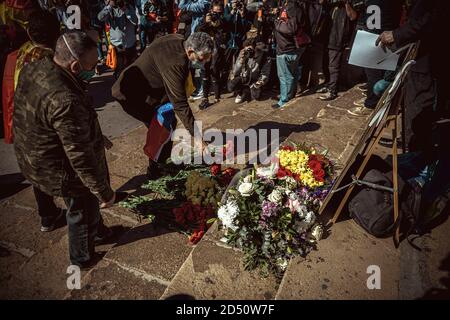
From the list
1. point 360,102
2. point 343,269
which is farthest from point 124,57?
point 343,269

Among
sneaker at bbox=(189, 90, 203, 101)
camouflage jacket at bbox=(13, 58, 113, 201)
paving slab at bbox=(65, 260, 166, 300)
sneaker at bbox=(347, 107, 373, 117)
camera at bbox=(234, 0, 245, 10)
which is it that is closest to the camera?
camouflage jacket at bbox=(13, 58, 113, 201)

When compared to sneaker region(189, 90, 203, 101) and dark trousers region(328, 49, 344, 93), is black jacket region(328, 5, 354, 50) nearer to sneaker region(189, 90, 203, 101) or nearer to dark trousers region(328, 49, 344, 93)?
dark trousers region(328, 49, 344, 93)

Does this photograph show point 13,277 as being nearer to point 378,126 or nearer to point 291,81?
point 378,126

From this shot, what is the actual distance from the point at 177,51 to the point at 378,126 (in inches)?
90.5

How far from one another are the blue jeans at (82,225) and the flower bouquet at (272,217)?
1184mm

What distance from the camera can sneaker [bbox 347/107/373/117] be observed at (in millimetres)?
5132

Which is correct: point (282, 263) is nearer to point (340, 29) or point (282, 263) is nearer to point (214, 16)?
point (340, 29)

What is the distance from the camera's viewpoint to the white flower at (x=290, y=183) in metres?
3.11

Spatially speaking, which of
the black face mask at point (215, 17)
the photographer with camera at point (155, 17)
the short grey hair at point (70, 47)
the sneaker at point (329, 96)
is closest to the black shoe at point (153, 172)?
the short grey hair at point (70, 47)

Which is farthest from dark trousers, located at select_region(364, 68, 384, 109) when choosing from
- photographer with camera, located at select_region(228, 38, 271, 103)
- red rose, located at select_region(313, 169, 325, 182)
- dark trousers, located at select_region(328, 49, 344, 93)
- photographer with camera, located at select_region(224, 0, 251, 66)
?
photographer with camera, located at select_region(224, 0, 251, 66)

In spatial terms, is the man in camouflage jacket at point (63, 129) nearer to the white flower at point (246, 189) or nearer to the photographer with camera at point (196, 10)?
the white flower at point (246, 189)

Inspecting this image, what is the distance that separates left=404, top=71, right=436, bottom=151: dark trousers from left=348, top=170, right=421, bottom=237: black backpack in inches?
40.6

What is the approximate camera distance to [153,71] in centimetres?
374
